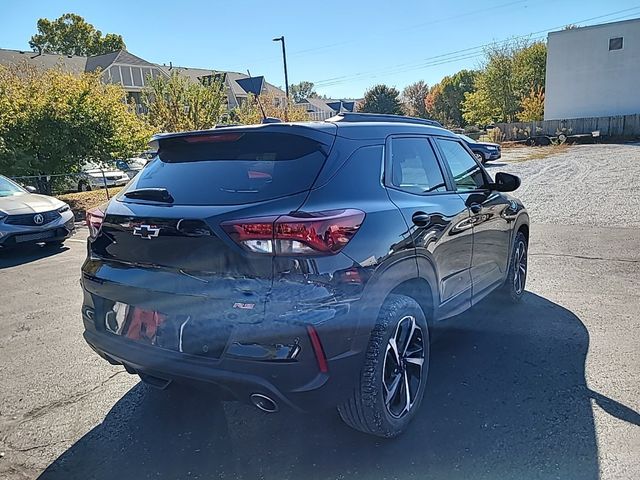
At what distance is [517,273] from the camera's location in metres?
4.74

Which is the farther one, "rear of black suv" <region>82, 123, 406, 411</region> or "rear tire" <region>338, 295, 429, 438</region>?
"rear tire" <region>338, 295, 429, 438</region>

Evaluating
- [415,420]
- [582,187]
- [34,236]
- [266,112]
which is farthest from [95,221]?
[266,112]

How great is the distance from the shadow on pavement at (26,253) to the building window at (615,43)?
115 ft

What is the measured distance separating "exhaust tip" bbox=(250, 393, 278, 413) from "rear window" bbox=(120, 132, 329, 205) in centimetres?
92

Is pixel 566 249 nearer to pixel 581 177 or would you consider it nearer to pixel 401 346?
pixel 401 346

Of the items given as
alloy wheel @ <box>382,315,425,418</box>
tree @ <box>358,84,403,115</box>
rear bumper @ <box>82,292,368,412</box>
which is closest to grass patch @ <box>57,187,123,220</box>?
rear bumper @ <box>82,292,368,412</box>

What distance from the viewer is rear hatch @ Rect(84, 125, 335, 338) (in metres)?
2.22

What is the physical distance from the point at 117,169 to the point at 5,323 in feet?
37.6

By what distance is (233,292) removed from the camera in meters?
2.20

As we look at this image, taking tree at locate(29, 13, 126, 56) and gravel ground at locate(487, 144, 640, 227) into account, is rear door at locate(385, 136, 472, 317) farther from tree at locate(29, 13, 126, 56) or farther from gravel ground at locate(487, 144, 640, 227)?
tree at locate(29, 13, 126, 56)

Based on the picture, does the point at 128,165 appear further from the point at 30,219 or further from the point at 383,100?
the point at 383,100

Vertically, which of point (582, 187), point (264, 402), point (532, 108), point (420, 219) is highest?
point (532, 108)

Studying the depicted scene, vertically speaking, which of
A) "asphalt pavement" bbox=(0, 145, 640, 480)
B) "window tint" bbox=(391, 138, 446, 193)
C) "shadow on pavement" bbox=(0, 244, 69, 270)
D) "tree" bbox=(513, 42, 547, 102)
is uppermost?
"tree" bbox=(513, 42, 547, 102)

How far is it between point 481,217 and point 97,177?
15.7 meters
